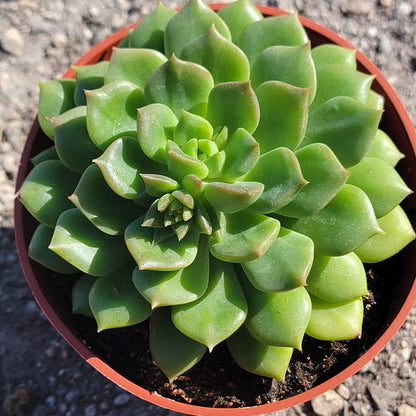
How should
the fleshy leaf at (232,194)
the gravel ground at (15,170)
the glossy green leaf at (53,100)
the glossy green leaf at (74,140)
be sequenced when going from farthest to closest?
the gravel ground at (15,170)
the glossy green leaf at (53,100)
the glossy green leaf at (74,140)
the fleshy leaf at (232,194)

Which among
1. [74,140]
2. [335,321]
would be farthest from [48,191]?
[335,321]

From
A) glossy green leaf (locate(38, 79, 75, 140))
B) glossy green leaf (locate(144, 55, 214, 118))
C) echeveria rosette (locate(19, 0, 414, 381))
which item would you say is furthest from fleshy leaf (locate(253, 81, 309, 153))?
glossy green leaf (locate(38, 79, 75, 140))

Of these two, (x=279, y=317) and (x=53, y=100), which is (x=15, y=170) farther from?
(x=279, y=317)

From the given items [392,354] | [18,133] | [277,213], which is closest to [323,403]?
[392,354]

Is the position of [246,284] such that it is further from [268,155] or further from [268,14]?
[268,14]

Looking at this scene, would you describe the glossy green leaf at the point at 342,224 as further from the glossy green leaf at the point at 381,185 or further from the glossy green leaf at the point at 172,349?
the glossy green leaf at the point at 172,349

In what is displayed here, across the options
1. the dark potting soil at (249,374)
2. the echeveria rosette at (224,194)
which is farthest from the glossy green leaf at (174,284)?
the dark potting soil at (249,374)
